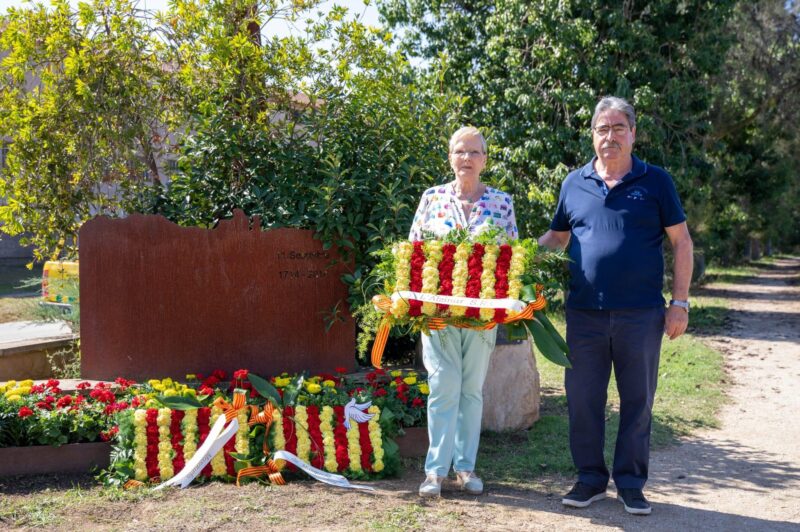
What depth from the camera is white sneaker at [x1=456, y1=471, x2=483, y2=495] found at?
4430 mm

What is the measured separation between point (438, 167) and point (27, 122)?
346 cm

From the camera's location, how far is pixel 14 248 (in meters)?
24.9

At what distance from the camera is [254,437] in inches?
186

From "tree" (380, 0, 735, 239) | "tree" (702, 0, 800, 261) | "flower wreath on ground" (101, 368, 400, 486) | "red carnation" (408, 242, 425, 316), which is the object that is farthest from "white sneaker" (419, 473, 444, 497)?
"tree" (702, 0, 800, 261)

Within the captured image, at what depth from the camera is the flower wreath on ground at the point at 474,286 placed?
4105mm

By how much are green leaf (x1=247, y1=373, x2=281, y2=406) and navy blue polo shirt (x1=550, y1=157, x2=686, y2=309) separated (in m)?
1.96

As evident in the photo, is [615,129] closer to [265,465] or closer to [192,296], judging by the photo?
[265,465]

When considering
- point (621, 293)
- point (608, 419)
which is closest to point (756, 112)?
point (608, 419)

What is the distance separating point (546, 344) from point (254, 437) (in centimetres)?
188

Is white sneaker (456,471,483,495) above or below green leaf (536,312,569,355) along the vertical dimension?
below

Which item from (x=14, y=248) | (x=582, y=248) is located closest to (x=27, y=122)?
(x=582, y=248)

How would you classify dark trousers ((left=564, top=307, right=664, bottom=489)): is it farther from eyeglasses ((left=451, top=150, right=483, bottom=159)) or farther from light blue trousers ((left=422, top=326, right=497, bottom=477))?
eyeglasses ((left=451, top=150, right=483, bottom=159))

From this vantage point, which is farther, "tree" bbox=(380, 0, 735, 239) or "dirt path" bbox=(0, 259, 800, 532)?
"tree" bbox=(380, 0, 735, 239)

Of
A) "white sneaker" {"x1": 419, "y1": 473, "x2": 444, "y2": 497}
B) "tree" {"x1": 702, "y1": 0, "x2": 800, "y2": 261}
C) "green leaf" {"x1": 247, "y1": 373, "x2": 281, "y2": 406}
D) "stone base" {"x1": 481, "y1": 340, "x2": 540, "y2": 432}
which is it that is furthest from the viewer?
"tree" {"x1": 702, "y1": 0, "x2": 800, "y2": 261}
